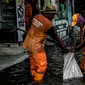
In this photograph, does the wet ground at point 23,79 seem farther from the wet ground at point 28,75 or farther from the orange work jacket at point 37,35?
the orange work jacket at point 37,35

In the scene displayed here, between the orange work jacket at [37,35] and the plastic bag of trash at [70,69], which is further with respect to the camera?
the plastic bag of trash at [70,69]

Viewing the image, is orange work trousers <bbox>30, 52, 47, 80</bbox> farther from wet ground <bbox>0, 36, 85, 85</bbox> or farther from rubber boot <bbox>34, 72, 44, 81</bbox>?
wet ground <bbox>0, 36, 85, 85</bbox>

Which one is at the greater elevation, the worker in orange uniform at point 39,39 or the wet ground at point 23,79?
the worker in orange uniform at point 39,39

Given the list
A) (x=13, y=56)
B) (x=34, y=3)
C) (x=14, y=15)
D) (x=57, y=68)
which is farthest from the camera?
(x=34, y=3)

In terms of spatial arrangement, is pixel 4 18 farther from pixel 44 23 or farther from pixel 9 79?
pixel 44 23

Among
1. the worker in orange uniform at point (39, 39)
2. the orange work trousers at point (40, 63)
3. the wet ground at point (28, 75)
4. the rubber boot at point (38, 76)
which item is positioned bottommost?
the wet ground at point (28, 75)

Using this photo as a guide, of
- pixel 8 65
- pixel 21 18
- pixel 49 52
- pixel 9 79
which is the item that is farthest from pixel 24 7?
pixel 9 79

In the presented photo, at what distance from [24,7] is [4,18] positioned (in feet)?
2.97

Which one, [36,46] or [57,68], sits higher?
[36,46]

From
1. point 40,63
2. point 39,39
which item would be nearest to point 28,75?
point 40,63

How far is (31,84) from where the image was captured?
9500mm

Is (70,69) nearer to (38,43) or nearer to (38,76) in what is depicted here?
(38,76)

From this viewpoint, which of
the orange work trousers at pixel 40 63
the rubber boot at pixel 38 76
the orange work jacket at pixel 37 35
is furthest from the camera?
the rubber boot at pixel 38 76

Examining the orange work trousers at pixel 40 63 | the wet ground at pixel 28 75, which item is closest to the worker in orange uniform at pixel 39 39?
the orange work trousers at pixel 40 63
